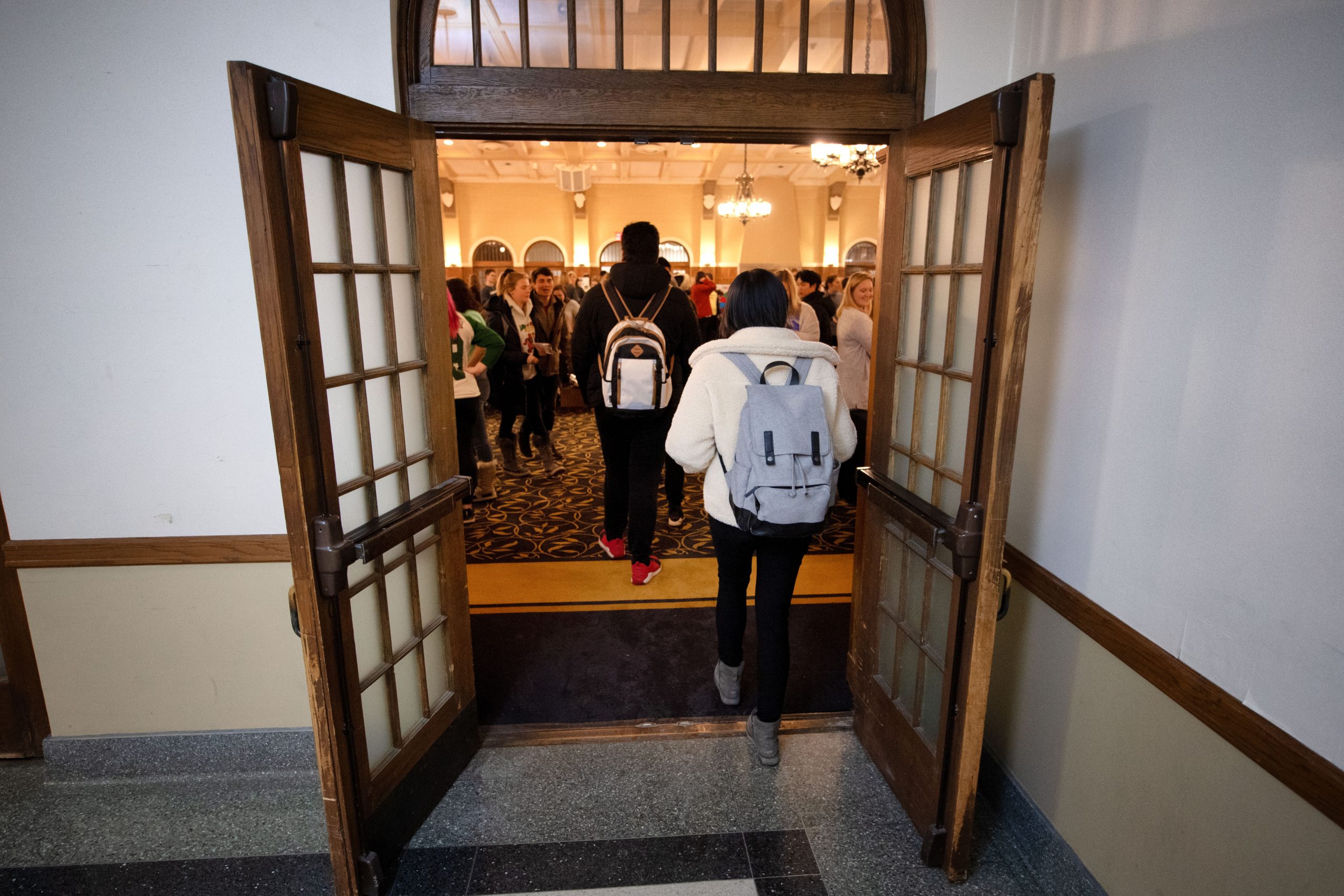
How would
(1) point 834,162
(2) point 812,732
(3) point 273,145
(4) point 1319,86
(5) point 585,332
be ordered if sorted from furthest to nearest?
(1) point 834,162 → (5) point 585,332 → (2) point 812,732 → (3) point 273,145 → (4) point 1319,86

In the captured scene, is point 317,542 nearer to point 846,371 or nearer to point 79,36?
point 79,36

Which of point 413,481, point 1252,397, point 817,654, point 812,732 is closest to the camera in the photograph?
point 1252,397

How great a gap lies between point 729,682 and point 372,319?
1756mm

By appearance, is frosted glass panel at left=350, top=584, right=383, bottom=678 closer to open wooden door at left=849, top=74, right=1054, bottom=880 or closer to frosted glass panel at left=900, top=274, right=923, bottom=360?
open wooden door at left=849, top=74, right=1054, bottom=880

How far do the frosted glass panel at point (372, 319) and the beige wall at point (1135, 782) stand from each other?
194cm

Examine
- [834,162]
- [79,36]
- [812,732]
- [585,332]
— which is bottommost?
[812,732]

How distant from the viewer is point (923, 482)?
7.39 ft

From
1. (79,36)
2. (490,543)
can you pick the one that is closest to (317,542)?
(79,36)

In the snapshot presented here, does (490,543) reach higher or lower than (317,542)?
lower

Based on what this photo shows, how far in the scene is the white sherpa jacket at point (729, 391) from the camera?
2.12 metres

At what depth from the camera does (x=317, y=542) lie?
5.54ft

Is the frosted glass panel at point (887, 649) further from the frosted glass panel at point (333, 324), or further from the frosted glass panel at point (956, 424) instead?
the frosted glass panel at point (333, 324)

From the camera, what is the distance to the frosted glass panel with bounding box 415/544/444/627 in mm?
2275

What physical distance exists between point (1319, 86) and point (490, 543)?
13.5ft
